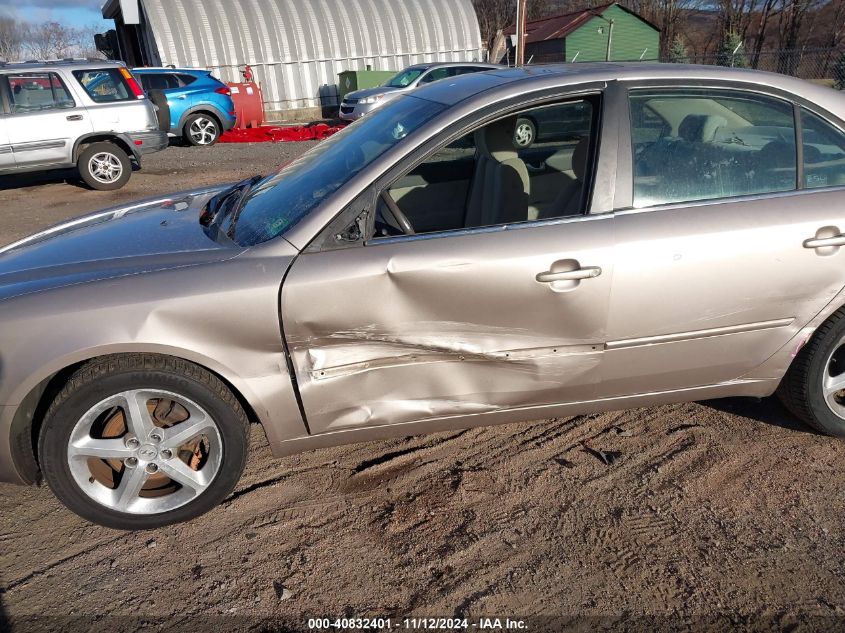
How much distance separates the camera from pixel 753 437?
11.1 ft

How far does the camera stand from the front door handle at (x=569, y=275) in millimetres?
2717

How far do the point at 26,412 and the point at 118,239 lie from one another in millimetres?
845

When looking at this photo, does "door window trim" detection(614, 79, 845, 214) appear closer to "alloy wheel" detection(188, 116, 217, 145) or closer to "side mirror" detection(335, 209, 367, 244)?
"side mirror" detection(335, 209, 367, 244)

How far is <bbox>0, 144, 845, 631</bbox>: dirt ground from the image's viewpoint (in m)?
2.39

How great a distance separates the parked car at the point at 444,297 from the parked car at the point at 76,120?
8.22m

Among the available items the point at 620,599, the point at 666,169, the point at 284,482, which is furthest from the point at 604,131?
the point at 284,482

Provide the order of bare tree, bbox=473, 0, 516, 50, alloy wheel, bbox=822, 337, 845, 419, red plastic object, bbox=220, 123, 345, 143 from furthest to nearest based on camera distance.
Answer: bare tree, bbox=473, 0, 516, 50
red plastic object, bbox=220, 123, 345, 143
alloy wheel, bbox=822, 337, 845, 419

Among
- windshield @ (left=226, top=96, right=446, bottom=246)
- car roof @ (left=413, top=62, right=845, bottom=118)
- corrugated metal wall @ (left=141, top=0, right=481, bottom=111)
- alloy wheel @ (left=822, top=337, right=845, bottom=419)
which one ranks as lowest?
alloy wheel @ (left=822, top=337, right=845, bottom=419)

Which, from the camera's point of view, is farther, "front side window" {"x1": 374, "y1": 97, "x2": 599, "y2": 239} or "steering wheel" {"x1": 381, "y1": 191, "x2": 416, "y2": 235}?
"front side window" {"x1": 374, "y1": 97, "x2": 599, "y2": 239}

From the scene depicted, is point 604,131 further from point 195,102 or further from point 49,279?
point 195,102

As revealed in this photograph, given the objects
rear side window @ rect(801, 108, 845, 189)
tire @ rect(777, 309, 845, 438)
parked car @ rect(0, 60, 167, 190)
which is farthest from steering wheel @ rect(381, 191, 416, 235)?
parked car @ rect(0, 60, 167, 190)

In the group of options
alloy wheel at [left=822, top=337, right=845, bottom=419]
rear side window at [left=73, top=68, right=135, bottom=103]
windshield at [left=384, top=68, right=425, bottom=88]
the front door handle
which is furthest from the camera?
windshield at [left=384, top=68, right=425, bottom=88]

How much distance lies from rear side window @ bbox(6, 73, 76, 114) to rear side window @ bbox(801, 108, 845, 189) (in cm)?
1042

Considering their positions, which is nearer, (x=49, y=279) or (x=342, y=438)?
(x=49, y=279)
